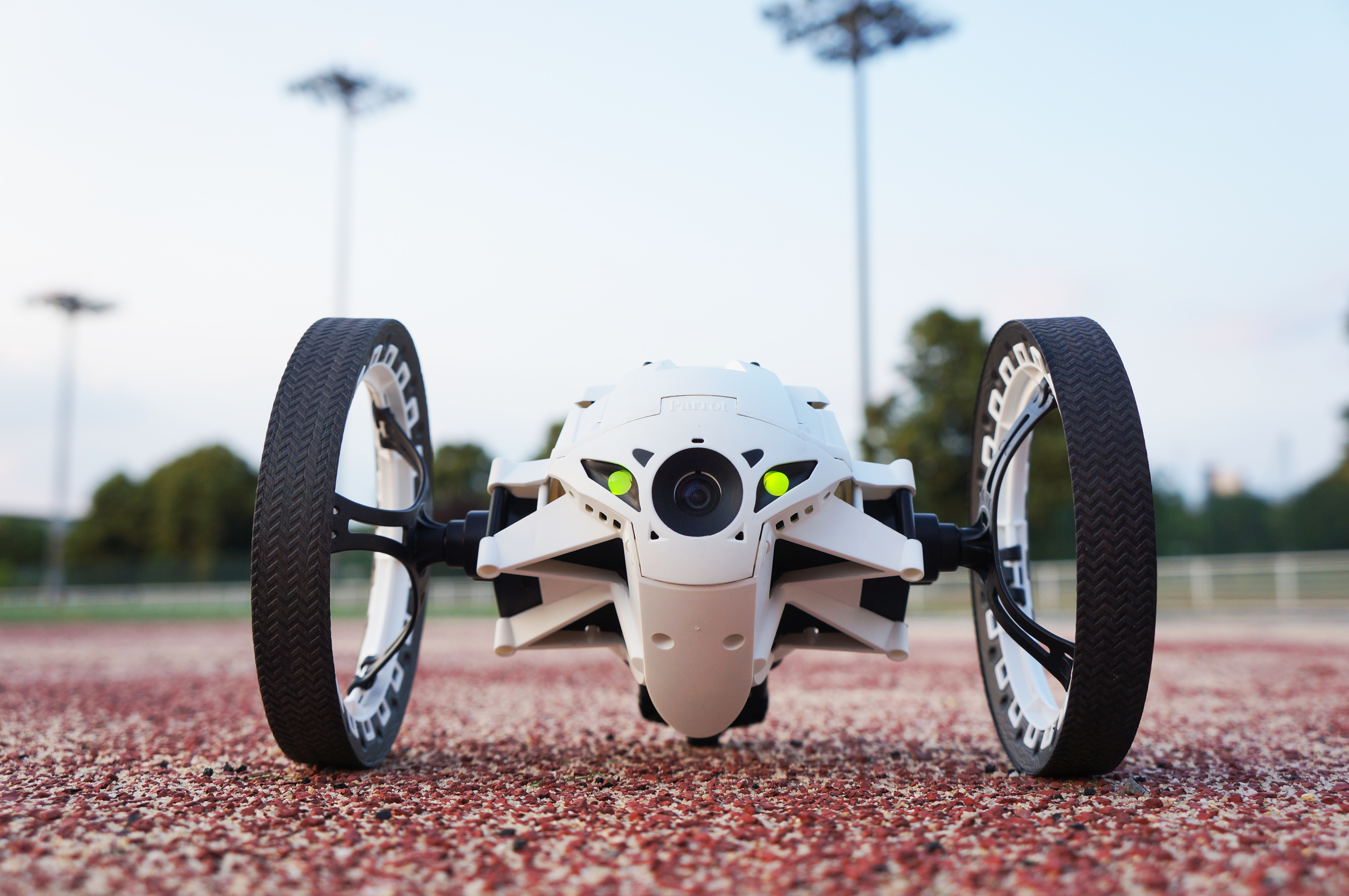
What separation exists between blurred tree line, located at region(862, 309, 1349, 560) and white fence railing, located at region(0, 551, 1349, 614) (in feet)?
2.50

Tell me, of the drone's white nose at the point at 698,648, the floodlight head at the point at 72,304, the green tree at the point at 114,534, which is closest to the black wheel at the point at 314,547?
the drone's white nose at the point at 698,648

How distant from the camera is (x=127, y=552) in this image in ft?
226

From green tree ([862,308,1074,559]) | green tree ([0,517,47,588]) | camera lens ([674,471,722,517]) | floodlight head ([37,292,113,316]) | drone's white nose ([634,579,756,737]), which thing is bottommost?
green tree ([0,517,47,588])

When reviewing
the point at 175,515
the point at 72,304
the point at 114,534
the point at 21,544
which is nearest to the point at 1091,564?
the point at 72,304

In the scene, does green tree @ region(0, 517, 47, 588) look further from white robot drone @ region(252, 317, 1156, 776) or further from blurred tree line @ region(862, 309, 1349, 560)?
white robot drone @ region(252, 317, 1156, 776)

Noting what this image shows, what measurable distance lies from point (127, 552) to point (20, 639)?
58.1 metres

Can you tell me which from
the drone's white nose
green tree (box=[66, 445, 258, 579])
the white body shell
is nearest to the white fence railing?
the white body shell

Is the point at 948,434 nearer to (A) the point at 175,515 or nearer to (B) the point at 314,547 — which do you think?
(B) the point at 314,547

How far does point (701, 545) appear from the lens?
328cm

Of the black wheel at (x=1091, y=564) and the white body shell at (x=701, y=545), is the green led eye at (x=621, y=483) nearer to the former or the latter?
the white body shell at (x=701, y=545)

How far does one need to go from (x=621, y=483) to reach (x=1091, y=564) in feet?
5.50

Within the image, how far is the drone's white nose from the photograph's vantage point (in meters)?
3.31

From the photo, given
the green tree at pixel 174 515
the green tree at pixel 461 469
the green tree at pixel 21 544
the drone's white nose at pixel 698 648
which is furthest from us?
the green tree at pixel 21 544

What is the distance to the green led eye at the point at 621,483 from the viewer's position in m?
3.48
